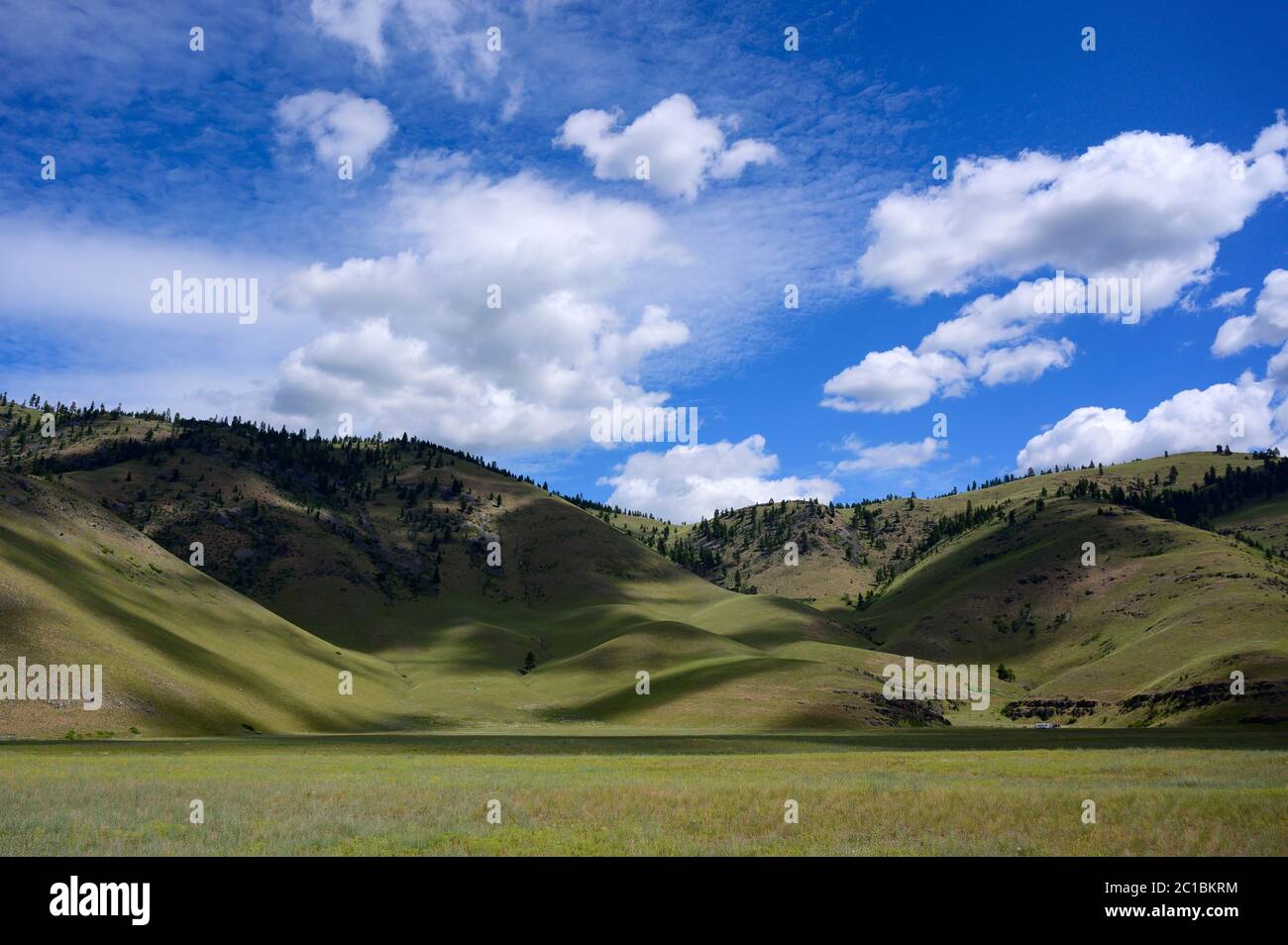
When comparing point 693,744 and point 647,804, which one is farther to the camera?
point 693,744

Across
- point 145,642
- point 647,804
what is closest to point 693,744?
point 647,804

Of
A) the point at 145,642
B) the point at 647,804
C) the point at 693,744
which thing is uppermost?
the point at 145,642

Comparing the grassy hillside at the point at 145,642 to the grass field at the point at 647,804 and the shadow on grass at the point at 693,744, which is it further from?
the grass field at the point at 647,804

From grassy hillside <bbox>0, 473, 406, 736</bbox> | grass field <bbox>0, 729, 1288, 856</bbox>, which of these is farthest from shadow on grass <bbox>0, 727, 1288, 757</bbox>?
grass field <bbox>0, 729, 1288, 856</bbox>

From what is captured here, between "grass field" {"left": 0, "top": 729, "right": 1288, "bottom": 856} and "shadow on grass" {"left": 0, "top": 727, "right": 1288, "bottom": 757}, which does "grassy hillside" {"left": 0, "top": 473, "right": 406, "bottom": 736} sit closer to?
"shadow on grass" {"left": 0, "top": 727, "right": 1288, "bottom": 757}

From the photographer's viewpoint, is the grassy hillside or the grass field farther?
the grassy hillside

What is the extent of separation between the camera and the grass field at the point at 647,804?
2591 cm

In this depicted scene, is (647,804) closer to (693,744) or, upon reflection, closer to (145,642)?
(693,744)

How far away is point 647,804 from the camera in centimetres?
3453

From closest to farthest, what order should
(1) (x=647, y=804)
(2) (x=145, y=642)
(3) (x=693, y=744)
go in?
(1) (x=647, y=804), (3) (x=693, y=744), (2) (x=145, y=642)

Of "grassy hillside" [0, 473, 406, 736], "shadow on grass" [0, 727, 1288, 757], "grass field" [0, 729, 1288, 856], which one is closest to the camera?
"grass field" [0, 729, 1288, 856]

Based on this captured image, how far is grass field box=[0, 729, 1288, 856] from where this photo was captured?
25906 mm

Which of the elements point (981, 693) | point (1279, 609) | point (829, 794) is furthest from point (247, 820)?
point (1279, 609)
